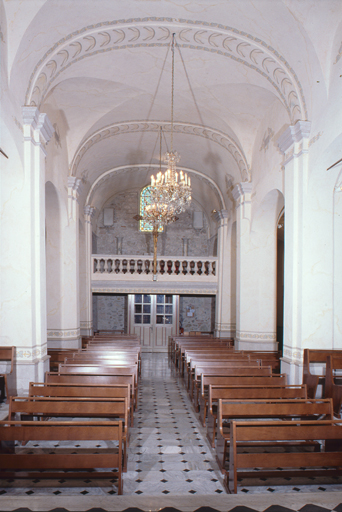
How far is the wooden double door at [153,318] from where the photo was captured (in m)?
17.8

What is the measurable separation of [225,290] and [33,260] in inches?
396

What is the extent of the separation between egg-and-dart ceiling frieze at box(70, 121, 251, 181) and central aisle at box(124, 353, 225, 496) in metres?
6.58

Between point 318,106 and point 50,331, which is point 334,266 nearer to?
point 318,106

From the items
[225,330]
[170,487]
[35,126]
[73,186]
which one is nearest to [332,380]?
[170,487]

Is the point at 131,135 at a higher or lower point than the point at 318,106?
higher

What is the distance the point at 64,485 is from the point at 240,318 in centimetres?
824

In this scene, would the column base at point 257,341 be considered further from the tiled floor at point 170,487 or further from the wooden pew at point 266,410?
the wooden pew at point 266,410

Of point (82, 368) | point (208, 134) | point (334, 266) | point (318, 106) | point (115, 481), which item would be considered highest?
point (208, 134)

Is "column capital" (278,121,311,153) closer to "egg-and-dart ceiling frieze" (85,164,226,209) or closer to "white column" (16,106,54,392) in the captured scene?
"white column" (16,106,54,392)

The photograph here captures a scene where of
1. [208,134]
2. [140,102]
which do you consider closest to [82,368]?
[140,102]

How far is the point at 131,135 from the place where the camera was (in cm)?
1352

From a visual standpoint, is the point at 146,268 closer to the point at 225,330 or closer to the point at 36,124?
the point at 225,330

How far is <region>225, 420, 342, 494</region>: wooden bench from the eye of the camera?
4262 mm

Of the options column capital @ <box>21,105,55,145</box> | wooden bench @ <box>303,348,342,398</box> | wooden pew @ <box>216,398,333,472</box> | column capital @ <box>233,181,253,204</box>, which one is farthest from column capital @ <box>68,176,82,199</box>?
wooden pew @ <box>216,398,333,472</box>
